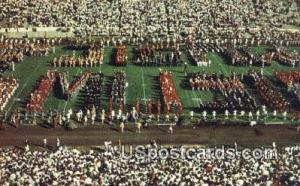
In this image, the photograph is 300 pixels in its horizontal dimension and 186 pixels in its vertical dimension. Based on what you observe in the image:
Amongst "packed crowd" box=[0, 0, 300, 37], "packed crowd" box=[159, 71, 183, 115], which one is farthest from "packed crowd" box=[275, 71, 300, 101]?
"packed crowd" box=[0, 0, 300, 37]

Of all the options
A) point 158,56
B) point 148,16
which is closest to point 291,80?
point 158,56

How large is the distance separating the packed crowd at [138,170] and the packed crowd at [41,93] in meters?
12.7

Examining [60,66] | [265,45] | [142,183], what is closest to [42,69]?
[60,66]

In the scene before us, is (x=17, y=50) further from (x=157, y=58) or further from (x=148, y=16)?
(x=148, y=16)

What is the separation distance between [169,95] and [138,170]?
20.5m

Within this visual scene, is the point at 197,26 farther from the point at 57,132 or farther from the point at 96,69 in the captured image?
the point at 57,132

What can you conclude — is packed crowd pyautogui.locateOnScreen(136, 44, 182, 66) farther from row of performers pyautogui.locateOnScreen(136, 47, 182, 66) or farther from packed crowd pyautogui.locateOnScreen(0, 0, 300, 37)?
packed crowd pyautogui.locateOnScreen(0, 0, 300, 37)

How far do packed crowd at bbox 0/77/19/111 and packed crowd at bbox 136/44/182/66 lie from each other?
1506cm

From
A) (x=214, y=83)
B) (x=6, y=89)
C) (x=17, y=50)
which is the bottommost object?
(x=6, y=89)

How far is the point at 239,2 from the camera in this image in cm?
9869

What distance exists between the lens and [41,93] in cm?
5762

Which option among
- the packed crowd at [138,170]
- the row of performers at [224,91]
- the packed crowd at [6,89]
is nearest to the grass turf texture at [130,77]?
the packed crowd at [6,89]

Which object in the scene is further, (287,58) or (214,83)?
(287,58)

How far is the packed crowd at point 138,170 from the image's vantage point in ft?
120
